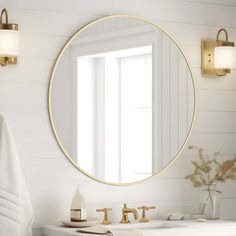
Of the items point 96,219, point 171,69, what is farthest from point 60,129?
point 171,69

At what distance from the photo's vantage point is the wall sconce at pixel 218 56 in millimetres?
3910

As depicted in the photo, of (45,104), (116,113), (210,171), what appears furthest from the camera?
(210,171)

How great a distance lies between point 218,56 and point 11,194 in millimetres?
1389

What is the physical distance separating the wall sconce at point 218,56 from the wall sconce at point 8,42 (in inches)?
44.7

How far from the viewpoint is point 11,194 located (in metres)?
3.32

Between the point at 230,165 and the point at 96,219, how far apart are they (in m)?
0.85

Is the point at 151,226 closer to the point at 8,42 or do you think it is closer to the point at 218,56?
the point at 218,56

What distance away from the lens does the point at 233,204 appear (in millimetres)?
4105

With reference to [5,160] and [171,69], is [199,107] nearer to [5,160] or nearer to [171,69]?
[171,69]

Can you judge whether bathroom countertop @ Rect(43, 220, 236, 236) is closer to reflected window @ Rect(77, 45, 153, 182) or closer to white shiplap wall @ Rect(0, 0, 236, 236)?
white shiplap wall @ Rect(0, 0, 236, 236)

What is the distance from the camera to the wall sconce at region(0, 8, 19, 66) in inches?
132

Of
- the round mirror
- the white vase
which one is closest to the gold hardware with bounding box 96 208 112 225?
the round mirror

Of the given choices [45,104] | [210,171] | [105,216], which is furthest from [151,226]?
[45,104]

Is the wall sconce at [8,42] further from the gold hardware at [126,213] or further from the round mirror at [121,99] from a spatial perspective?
the gold hardware at [126,213]
